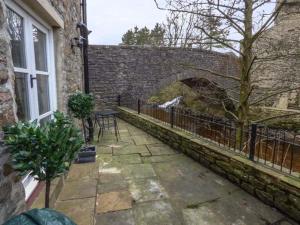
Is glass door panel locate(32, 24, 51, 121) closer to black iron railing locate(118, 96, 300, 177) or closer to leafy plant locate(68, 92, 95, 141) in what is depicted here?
leafy plant locate(68, 92, 95, 141)

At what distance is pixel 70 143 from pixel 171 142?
2920 mm

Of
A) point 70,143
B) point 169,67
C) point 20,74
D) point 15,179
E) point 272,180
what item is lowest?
point 272,180

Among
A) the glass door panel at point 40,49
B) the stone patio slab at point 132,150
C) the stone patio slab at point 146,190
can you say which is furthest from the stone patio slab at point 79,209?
the stone patio slab at point 132,150

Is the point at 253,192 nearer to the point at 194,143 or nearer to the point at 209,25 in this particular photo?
the point at 194,143

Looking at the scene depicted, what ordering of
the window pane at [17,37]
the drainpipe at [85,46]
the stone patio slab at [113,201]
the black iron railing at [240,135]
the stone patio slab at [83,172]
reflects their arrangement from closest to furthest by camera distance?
the window pane at [17,37] < the stone patio slab at [113,201] < the black iron railing at [240,135] < the stone patio slab at [83,172] < the drainpipe at [85,46]

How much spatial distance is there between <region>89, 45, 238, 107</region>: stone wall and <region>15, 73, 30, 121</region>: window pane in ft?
19.8

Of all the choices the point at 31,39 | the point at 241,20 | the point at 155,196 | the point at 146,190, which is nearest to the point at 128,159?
the point at 146,190

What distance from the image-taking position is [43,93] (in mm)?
2383

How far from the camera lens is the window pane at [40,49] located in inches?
83.7

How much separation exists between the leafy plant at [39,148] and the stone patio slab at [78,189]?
3.72 ft

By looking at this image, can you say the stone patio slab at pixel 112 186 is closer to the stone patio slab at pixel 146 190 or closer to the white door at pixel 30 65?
the stone patio slab at pixel 146 190

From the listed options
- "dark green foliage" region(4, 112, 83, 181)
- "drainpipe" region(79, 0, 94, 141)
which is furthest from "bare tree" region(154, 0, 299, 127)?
"dark green foliage" region(4, 112, 83, 181)

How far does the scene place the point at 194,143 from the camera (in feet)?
10.9

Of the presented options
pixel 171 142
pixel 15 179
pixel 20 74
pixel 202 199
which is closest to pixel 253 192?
pixel 202 199
